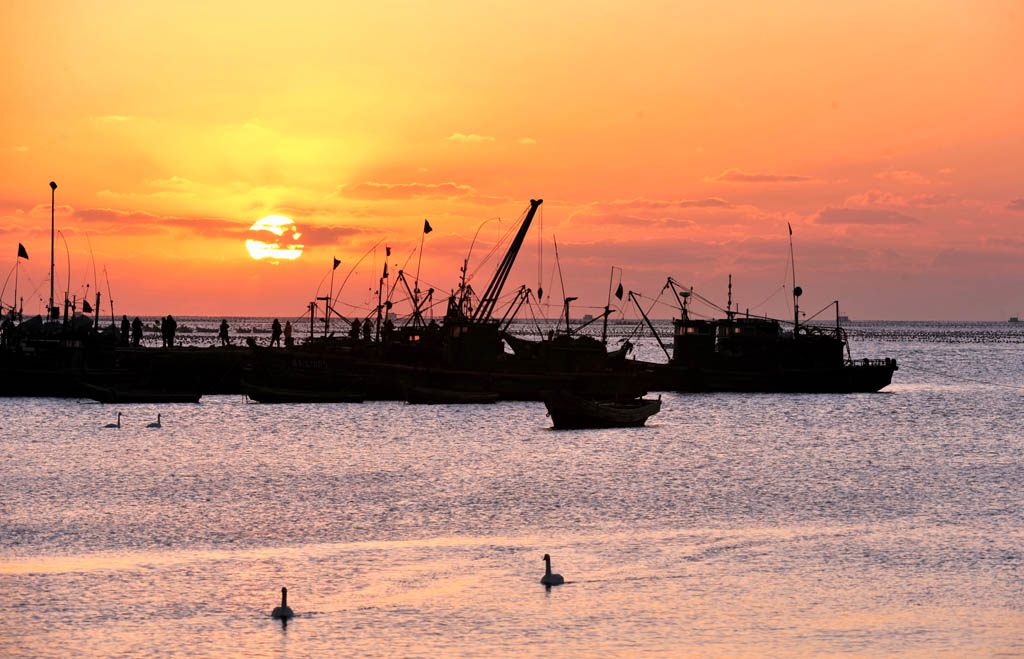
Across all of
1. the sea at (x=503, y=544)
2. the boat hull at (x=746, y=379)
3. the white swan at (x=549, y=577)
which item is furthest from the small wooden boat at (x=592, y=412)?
the white swan at (x=549, y=577)

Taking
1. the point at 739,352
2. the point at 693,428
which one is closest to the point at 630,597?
the point at 693,428

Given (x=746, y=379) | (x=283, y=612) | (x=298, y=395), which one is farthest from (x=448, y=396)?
(x=283, y=612)

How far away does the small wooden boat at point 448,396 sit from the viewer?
10281 cm

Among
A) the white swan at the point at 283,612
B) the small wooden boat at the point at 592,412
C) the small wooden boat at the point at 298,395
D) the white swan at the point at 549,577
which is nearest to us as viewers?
the white swan at the point at 283,612

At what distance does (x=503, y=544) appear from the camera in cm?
3822

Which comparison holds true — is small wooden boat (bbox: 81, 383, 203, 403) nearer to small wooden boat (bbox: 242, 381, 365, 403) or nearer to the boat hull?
small wooden boat (bbox: 242, 381, 365, 403)

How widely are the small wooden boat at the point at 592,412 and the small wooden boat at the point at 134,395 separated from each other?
32.0 metres

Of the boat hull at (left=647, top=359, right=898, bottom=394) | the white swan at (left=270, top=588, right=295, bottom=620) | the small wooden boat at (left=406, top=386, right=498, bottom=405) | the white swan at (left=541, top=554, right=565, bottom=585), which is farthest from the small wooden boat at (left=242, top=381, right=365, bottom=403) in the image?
the white swan at (left=270, top=588, right=295, bottom=620)

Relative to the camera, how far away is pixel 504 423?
292ft

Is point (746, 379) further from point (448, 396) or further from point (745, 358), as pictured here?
point (448, 396)

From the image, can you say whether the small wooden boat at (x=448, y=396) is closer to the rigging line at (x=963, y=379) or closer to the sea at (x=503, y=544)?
the sea at (x=503, y=544)

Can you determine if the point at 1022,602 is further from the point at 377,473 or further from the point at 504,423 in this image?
the point at 504,423

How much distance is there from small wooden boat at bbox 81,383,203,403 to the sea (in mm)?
19704

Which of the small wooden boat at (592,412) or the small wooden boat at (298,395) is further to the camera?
the small wooden boat at (298,395)
